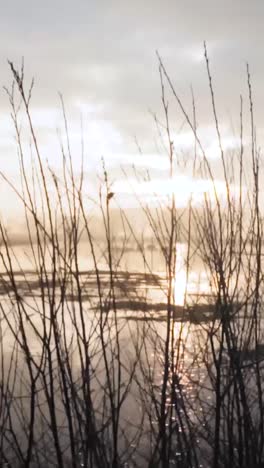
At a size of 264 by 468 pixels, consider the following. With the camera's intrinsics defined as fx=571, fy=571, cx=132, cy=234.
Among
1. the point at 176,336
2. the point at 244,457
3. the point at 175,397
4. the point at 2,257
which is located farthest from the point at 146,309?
the point at 2,257

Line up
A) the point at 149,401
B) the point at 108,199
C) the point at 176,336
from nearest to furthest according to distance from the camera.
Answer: the point at 108,199, the point at 176,336, the point at 149,401

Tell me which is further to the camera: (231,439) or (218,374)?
(231,439)

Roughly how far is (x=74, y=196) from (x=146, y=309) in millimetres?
1084

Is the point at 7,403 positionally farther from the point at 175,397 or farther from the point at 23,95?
the point at 23,95

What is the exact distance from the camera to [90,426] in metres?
3.00

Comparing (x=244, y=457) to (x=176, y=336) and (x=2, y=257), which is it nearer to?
(x=176, y=336)

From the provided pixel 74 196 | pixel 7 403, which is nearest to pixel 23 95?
pixel 74 196

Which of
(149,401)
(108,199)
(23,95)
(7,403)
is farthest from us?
(149,401)

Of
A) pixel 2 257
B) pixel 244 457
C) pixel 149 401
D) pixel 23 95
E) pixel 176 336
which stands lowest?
pixel 244 457

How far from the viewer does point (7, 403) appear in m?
2.96

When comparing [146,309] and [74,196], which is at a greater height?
[74,196]

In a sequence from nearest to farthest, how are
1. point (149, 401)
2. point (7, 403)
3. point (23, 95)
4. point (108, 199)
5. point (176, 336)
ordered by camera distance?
point (23, 95) → point (7, 403) → point (108, 199) → point (176, 336) → point (149, 401)

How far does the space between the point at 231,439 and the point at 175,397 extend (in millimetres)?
485

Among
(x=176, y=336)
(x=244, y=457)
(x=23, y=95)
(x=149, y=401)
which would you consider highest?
(x=23, y=95)
